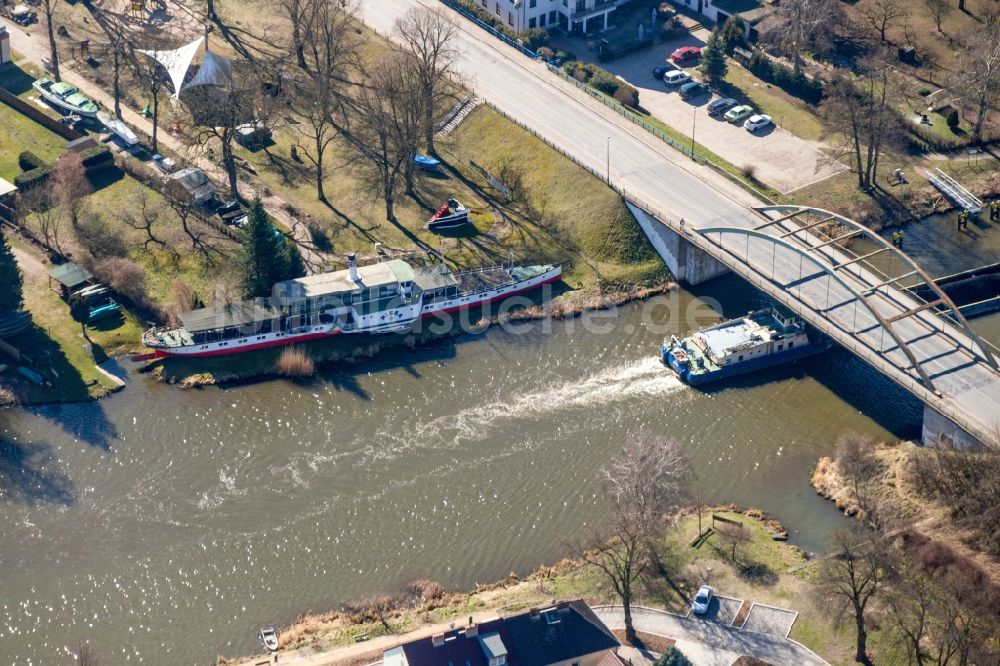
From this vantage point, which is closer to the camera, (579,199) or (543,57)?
(579,199)

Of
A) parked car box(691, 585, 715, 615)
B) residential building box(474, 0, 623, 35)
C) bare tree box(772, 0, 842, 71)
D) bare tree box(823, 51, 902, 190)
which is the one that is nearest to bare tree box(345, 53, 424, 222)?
residential building box(474, 0, 623, 35)

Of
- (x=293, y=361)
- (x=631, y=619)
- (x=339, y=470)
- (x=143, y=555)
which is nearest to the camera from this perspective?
(x=631, y=619)

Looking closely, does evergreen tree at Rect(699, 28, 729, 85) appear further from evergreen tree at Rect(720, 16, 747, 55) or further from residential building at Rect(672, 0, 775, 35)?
residential building at Rect(672, 0, 775, 35)

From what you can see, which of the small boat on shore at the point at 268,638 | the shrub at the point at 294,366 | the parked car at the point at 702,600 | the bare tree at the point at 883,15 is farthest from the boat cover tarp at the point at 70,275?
the bare tree at the point at 883,15

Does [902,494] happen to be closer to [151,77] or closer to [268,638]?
[268,638]

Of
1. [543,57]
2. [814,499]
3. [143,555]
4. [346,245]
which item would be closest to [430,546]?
[143,555]

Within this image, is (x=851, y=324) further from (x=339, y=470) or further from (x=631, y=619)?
(x=339, y=470)
